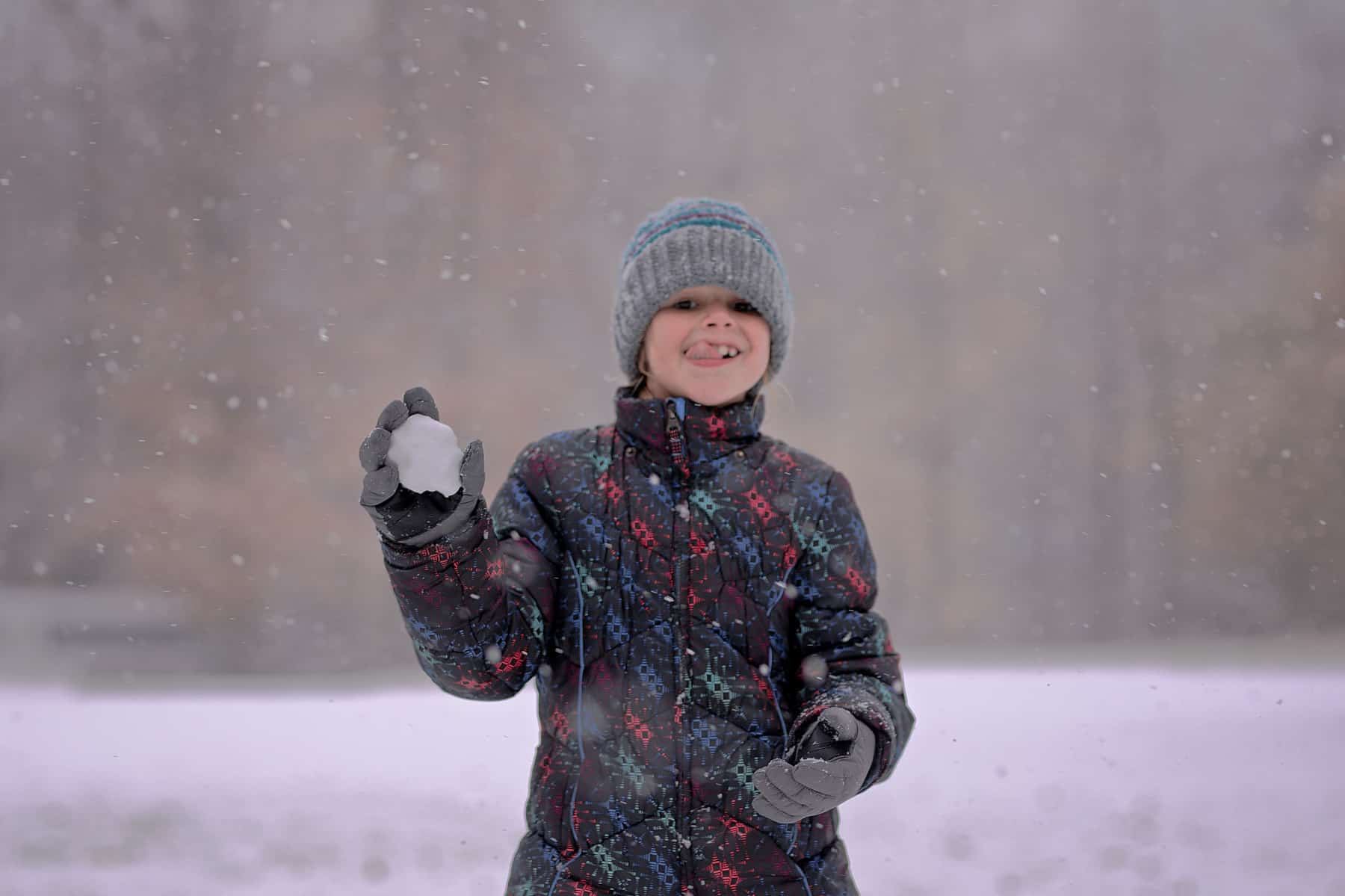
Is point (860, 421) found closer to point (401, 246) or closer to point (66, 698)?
point (401, 246)

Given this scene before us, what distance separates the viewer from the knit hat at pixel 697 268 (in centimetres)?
94

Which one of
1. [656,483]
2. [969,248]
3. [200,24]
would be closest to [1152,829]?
[656,483]

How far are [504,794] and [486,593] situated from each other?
1490mm

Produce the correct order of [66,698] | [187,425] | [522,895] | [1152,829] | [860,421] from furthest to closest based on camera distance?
[860,421] < [187,425] < [66,698] < [1152,829] < [522,895]

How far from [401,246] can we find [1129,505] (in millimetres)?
2871

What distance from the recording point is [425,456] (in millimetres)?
646

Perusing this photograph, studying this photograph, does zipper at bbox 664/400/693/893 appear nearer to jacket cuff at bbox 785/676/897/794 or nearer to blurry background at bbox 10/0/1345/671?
jacket cuff at bbox 785/676/897/794

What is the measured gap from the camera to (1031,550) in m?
3.52

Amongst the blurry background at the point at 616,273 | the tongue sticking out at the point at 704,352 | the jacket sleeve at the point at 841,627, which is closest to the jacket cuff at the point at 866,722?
the jacket sleeve at the point at 841,627

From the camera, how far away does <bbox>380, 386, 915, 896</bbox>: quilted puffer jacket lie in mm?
752

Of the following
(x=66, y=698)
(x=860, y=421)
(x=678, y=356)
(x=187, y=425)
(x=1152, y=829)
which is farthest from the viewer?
(x=860, y=421)

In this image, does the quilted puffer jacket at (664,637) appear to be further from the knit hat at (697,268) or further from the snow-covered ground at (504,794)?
the snow-covered ground at (504,794)

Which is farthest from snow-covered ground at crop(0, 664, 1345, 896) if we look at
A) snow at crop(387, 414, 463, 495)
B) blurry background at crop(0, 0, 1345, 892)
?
snow at crop(387, 414, 463, 495)

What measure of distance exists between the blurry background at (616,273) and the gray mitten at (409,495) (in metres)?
2.56
